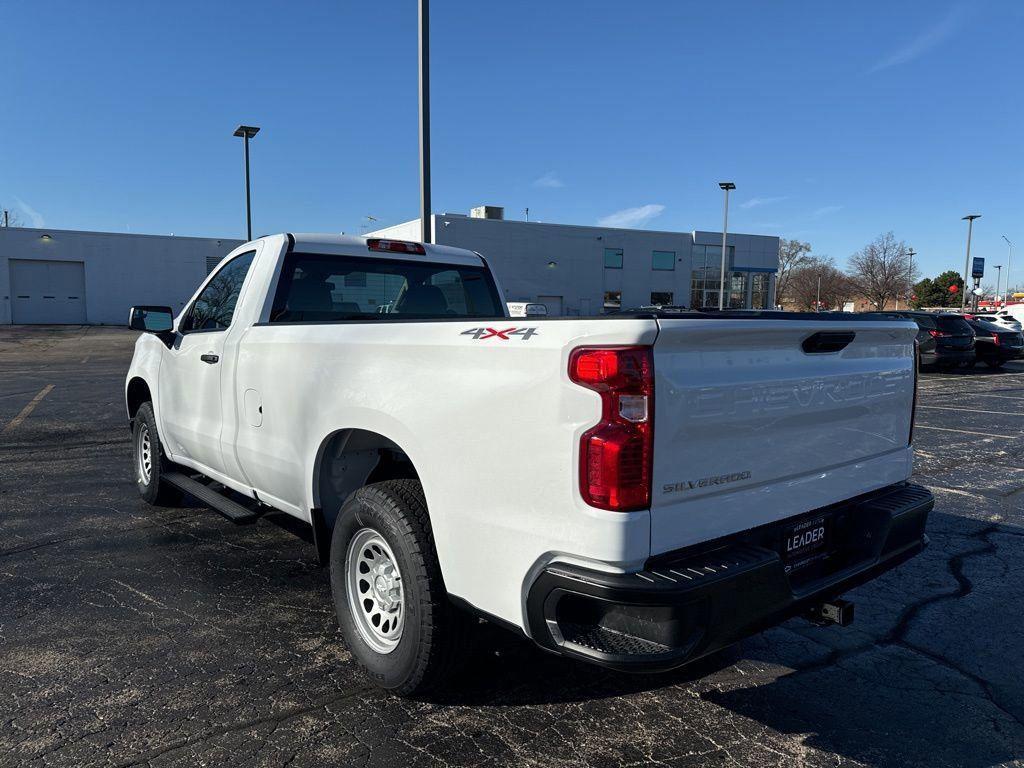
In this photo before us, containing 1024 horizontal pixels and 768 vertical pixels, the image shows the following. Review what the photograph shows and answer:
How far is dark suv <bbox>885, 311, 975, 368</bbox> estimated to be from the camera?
20.1m

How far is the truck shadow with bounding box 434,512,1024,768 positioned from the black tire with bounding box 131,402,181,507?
137 inches

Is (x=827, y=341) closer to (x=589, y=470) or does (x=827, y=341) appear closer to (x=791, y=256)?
(x=589, y=470)

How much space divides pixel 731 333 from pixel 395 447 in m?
1.49

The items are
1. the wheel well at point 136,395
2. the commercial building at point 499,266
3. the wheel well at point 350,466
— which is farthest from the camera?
the commercial building at point 499,266

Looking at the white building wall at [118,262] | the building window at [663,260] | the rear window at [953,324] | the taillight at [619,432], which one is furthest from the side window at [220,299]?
the building window at [663,260]

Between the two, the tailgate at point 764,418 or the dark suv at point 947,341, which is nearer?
the tailgate at point 764,418

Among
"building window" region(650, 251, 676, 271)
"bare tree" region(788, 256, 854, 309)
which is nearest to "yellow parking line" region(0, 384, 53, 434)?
"building window" region(650, 251, 676, 271)

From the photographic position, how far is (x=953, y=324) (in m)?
20.3

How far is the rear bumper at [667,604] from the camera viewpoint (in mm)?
2189

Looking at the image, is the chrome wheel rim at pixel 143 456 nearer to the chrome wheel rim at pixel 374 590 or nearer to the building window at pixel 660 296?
the chrome wheel rim at pixel 374 590

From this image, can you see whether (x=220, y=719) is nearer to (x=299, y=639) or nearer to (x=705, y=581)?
(x=299, y=639)

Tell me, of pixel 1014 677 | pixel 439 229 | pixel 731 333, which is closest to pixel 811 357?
pixel 731 333

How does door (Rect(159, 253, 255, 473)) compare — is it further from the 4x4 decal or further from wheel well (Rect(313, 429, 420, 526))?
the 4x4 decal

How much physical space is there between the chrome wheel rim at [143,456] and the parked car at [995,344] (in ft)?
75.6
